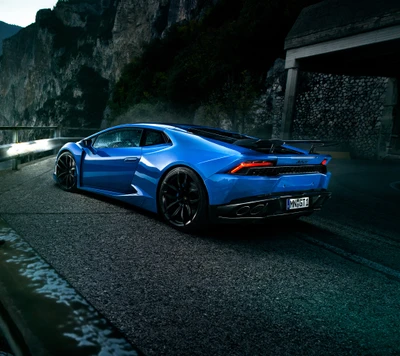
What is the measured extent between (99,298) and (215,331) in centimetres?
84

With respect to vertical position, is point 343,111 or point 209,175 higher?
point 343,111

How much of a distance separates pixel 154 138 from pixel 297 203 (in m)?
1.99

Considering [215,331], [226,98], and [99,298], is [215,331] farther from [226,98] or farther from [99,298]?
[226,98]

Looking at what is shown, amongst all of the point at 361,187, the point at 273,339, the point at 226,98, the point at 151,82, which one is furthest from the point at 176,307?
the point at 151,82

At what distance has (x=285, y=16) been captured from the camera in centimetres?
3072

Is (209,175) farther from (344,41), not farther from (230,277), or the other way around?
(344,41)

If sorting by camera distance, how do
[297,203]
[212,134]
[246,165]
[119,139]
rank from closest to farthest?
[246,165] → [297,203] → [212,134] → [119,139]

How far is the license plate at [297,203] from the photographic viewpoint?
415cm

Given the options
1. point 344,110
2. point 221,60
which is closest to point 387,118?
point 344,110

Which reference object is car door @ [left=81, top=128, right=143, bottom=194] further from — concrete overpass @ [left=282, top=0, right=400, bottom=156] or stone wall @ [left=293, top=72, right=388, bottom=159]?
stone wall @ [left=293, top=72, right=388, bottom=159]

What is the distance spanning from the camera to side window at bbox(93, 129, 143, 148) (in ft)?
17.4

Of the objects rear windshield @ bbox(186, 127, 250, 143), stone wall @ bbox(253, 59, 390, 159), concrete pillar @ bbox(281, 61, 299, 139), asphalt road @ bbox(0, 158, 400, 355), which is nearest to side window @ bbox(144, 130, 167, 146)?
rear windshield @ bbox(186, 127, 250, 143)

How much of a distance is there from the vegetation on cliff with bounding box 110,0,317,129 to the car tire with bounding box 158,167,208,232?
23.2 m

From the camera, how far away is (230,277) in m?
3.07
